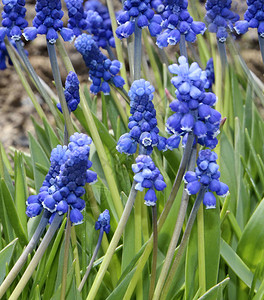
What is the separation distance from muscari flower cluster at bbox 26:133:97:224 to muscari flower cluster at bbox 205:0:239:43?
92 centimetres

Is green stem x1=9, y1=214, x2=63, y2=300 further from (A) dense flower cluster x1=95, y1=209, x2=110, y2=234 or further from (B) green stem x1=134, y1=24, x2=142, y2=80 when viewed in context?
(B) green stem x1=134, y1=24, x2=142, y2=80

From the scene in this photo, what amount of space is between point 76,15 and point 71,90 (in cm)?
67

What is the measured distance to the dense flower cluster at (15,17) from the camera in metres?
2.10

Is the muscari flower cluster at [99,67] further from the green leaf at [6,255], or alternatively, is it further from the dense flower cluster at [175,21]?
the green leaf at [6,255]

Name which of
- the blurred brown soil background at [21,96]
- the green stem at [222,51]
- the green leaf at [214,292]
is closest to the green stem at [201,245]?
the green leaf at [214,292]

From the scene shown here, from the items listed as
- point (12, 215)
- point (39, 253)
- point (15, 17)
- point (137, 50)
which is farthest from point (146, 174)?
point (15, 17)

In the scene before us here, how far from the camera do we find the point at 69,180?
4.68ft

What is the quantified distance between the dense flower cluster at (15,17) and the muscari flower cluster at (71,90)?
0.44m

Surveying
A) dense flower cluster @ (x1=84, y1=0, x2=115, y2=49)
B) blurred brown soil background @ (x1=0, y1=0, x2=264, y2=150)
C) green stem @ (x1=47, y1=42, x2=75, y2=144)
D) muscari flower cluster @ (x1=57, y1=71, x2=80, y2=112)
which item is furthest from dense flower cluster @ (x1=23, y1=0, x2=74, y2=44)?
blurred brown soil background @ (x1=0, y1=0, x2=264, y2=150)

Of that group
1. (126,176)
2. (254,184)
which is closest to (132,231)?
(126,176)

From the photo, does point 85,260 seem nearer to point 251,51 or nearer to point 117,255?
point 117,255

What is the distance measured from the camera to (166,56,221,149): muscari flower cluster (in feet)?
4.24

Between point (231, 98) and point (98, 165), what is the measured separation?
2.65ft

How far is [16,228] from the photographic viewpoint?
2.19 m
